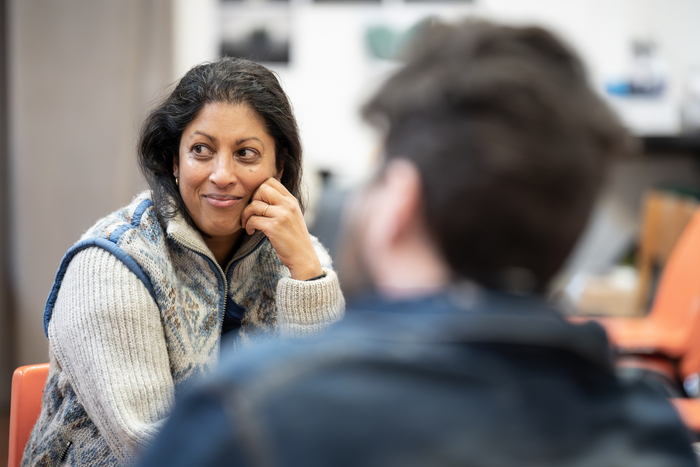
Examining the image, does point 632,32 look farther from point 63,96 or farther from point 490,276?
point 490,276

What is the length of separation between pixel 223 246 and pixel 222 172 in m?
0.20

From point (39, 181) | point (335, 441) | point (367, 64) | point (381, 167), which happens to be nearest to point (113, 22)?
point (39, 181)

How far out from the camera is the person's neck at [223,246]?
1297mm

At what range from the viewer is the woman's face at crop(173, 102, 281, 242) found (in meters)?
1.18

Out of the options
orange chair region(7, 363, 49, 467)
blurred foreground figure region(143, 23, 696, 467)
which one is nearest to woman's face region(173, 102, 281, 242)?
orange chair region(7, 363, 49, 467)

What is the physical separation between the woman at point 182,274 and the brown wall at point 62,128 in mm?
1462

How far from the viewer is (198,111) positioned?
3.89ft

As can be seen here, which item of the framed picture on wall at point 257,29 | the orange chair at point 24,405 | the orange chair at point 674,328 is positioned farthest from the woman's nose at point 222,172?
the framed picture on wall at point 257,29

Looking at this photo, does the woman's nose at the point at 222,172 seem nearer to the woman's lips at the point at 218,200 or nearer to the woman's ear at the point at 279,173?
the woman's lips at the point at 218,200

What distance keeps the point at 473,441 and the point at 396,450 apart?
2.4 inches

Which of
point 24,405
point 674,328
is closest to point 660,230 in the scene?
point 674,328

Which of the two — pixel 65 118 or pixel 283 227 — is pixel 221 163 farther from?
pixel 65 118

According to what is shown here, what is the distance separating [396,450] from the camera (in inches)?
17.3

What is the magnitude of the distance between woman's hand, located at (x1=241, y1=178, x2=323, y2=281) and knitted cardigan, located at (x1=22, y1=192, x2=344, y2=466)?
0.12 ft
